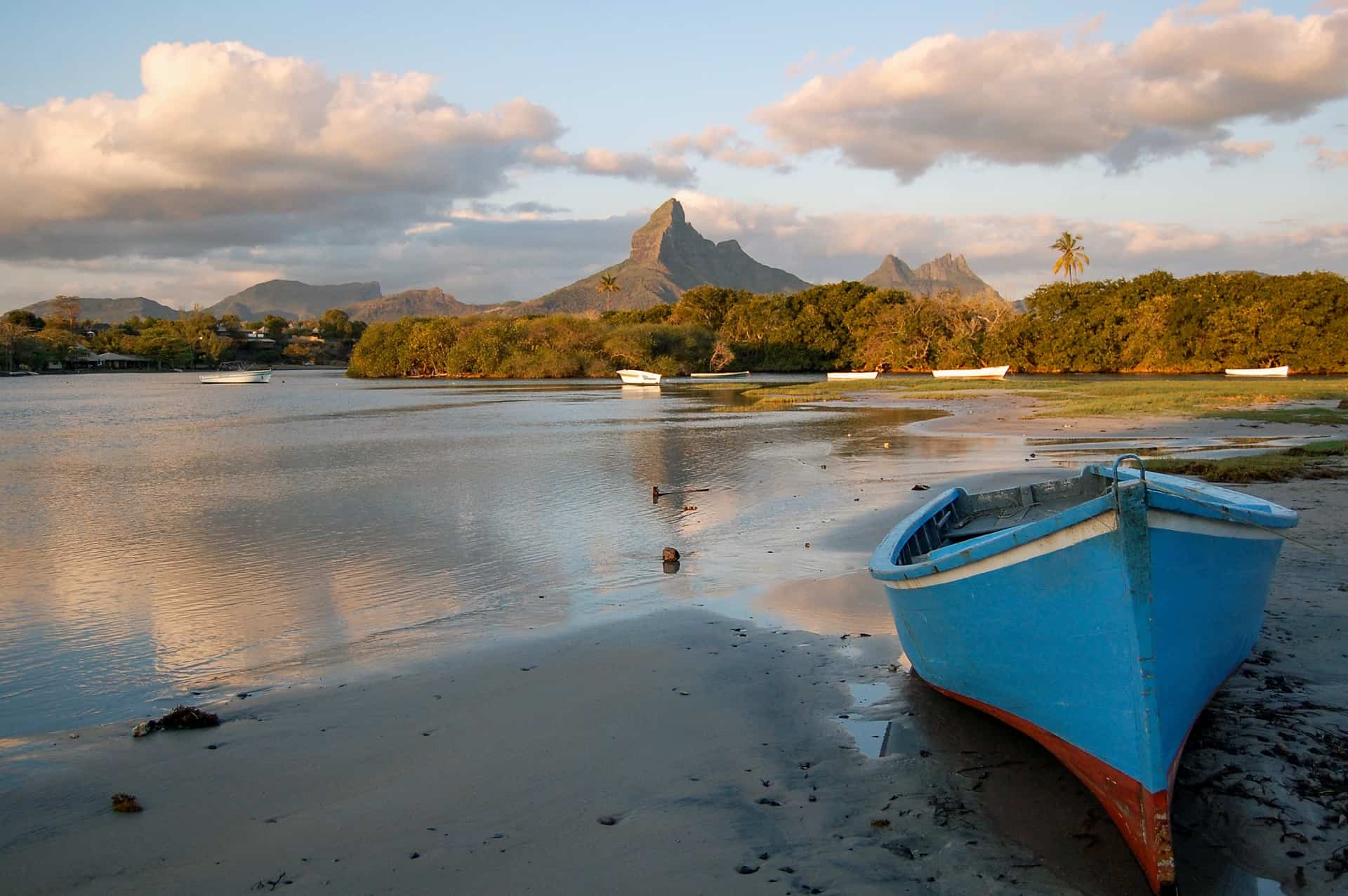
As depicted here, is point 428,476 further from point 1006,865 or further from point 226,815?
point 1006,865

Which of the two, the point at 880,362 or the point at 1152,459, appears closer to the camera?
the point at 1152,459

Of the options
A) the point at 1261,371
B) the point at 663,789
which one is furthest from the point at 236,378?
the point at 663,789

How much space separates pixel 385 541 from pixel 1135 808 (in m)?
11.1

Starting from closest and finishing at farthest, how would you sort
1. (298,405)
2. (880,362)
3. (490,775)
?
(490,775) → (298,405) → (880,362)

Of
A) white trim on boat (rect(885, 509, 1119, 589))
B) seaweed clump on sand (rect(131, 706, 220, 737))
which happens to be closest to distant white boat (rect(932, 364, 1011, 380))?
white trim on boat (rect(885, 509, 1119, 589))

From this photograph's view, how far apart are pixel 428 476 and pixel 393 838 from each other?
16.9 metres

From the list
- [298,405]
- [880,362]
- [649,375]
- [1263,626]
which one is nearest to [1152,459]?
[1263,626]

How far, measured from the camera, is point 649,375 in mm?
71312

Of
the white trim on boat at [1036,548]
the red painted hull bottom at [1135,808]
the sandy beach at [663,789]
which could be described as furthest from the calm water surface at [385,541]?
the red painted hull bottom at [1135,808]

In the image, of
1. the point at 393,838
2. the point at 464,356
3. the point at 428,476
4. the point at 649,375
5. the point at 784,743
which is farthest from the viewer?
the point at 464,356

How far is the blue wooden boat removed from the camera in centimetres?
429

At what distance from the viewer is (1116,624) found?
14.4 feet

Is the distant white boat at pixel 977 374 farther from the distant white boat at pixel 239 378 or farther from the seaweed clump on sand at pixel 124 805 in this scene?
the distant white boat at pixel 239 378

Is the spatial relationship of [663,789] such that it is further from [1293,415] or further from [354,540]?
[1293,415]
